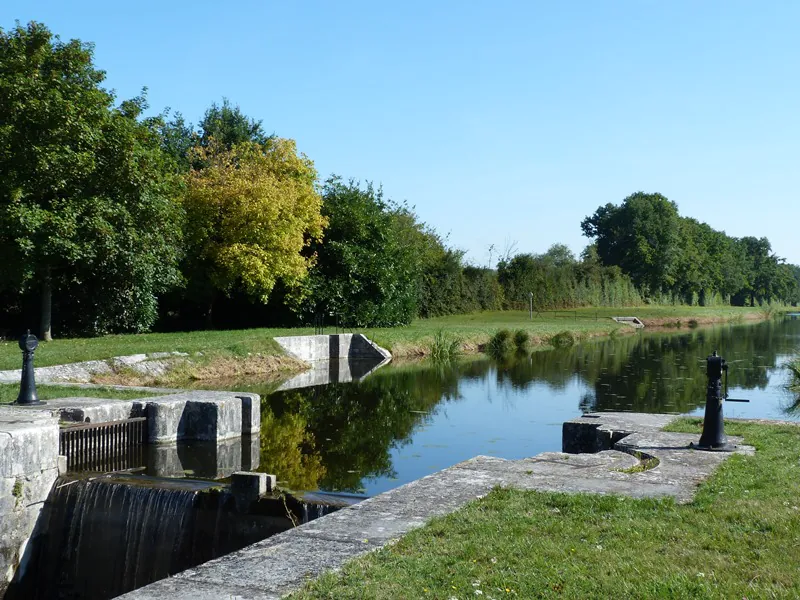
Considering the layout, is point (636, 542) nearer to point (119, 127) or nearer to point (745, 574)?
point (745, 574)

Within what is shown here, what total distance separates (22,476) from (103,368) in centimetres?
1043

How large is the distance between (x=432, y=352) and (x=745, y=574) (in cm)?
2949

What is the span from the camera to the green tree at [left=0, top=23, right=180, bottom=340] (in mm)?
23484

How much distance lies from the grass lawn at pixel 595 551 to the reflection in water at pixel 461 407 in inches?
197

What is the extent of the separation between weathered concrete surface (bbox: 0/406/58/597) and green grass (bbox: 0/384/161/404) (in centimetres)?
388

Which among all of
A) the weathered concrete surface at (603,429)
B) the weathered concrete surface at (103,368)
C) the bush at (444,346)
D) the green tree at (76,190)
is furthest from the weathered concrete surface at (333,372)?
the weathered concrete surface at (603,429)

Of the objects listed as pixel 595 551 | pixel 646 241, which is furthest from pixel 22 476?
pixel 646 241

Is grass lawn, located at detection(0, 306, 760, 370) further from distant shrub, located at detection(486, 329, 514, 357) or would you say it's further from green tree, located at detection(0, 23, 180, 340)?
green tree, located at detection(0, 23, 180, 340)

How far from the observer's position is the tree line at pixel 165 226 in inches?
940

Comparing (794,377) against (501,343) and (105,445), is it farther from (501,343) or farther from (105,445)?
(105,445)

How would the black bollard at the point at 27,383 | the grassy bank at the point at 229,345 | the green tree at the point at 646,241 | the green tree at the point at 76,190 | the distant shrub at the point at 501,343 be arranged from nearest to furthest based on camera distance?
the black bollard at the point at 27,383 → the grassy bank at the point at 229,345 → the green tree at the point at 76,190 → the distant shrub at the point at 501,343 → the green tree at the point at 646,241

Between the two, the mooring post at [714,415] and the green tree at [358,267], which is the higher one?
the green tree at [358,267]

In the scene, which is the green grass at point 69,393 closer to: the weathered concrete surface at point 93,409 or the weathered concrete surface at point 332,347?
the weathered concrete surface at point 93,409

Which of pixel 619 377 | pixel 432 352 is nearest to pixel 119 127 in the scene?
pixel 432 352
